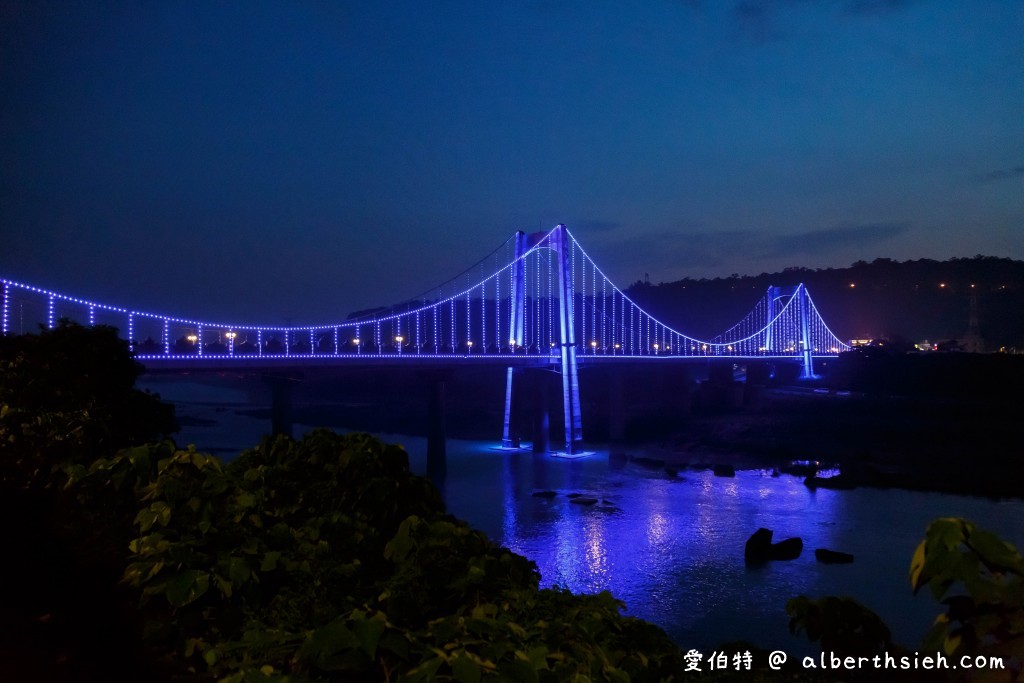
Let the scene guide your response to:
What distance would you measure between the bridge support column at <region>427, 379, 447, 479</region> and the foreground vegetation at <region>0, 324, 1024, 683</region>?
24.6 metres

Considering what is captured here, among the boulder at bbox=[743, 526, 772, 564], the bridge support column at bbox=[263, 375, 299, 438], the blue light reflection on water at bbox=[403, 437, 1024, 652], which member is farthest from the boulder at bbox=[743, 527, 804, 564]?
the bridge support column at bbox=[263, 375, 299, 438]

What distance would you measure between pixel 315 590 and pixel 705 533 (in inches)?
694

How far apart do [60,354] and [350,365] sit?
69.6ft

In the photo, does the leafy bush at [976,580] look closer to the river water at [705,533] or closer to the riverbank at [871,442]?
the river water at [705,533]

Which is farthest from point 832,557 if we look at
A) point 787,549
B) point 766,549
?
point 766,549

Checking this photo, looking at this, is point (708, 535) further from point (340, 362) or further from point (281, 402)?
point (281, 402)

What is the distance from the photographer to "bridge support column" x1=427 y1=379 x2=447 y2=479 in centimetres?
2809

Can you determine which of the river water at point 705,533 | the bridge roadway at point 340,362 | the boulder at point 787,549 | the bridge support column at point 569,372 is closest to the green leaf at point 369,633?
the river water at point 705,533

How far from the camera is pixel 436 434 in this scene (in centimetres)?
2911

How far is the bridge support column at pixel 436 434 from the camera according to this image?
1106 inches

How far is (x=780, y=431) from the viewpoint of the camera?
36094 millimetres

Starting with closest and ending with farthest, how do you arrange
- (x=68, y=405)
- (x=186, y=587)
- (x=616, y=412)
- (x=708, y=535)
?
1. (x=186, y=587)
2. (x=68, y=405)
3. (x=708, y=535)
4. (x=616, y=412)

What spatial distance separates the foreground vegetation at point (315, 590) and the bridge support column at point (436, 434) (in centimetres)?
2464

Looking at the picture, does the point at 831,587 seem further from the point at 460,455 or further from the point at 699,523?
the point at 460,455
